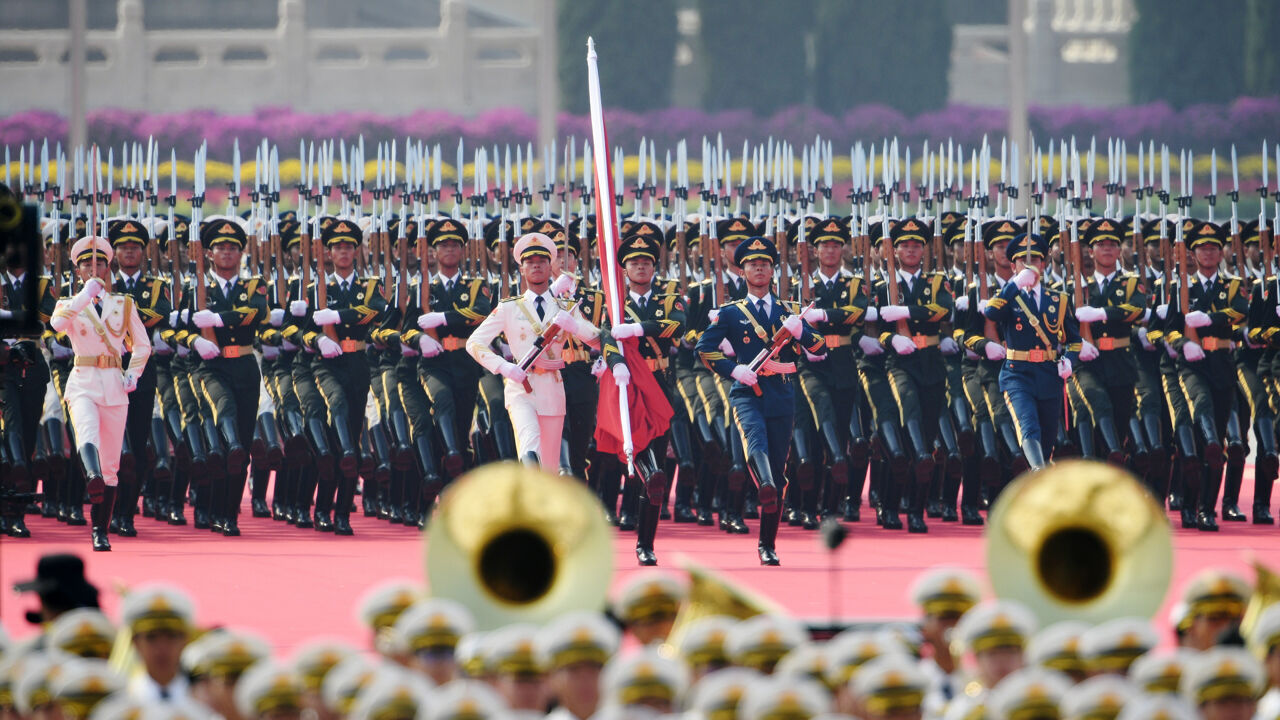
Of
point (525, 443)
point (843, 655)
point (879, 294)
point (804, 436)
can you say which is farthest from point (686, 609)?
point (879, 294)

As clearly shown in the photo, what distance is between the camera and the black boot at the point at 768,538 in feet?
33.9

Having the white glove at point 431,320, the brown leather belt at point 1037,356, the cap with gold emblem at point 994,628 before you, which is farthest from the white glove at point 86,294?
the cap with gold emblem at point 994,628

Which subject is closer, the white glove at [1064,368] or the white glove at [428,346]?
the white glove at [1064,368]

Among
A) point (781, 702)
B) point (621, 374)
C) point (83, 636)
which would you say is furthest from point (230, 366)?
point (781, 702)

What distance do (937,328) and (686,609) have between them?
6.92 meters

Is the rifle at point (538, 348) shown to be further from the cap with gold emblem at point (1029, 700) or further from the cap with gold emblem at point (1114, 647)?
the cap with gold emblem at point (1029, 700)

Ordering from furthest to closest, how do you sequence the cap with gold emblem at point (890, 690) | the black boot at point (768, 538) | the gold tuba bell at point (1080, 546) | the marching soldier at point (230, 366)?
1. the marching soldier at point (230, 366)
2. the black boot at point (768, 538)
3. the gold tuba bell at point (1080, 546)
4. the cap with gold emblem at point (890, 690)

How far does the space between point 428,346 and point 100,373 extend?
1780mm

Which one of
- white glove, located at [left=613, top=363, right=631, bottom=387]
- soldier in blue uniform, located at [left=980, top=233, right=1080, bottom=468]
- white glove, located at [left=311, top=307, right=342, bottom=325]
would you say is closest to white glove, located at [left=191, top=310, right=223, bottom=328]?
white glove, located at [left=311, top=307, right=342, bottom=325]

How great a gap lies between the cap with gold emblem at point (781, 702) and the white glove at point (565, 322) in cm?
635

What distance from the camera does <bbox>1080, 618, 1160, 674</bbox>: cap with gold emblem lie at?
5.07 meters

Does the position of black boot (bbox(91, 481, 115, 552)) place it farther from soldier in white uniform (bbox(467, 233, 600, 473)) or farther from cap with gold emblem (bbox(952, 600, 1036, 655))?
cap with gold emblem (bbox(952, 600, 1036, 655))

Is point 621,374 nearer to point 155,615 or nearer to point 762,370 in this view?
point 762,370

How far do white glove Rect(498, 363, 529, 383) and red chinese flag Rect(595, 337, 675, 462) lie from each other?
39 centimetres
